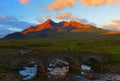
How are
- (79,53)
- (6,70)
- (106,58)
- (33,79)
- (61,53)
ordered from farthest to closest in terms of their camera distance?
(106,58)
(79,53)
(61,53)
(6,70)
(33,79)

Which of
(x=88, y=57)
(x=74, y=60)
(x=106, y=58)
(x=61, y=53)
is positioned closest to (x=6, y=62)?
(x=61, y=53)

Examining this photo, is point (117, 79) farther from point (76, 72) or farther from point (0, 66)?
point (0, 66)

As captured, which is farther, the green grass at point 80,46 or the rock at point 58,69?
the green grass at point 80,46

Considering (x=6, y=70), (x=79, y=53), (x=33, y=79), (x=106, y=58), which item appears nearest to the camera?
(x=33, y=79)

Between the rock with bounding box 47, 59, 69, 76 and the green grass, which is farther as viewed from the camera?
the green grass

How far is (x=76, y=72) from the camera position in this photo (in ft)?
211

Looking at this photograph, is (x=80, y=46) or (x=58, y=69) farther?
(x=80, y=46)

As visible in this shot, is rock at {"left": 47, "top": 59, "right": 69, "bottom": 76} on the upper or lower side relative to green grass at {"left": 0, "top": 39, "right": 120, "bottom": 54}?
lower

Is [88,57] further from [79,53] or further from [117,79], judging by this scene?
[117,79]

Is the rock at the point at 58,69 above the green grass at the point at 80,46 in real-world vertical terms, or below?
below

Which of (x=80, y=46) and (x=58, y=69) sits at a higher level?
(x=80, y=46)

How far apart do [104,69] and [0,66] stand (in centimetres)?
2673

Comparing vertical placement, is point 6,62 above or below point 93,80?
above

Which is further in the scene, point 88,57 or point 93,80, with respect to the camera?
point 88,57
